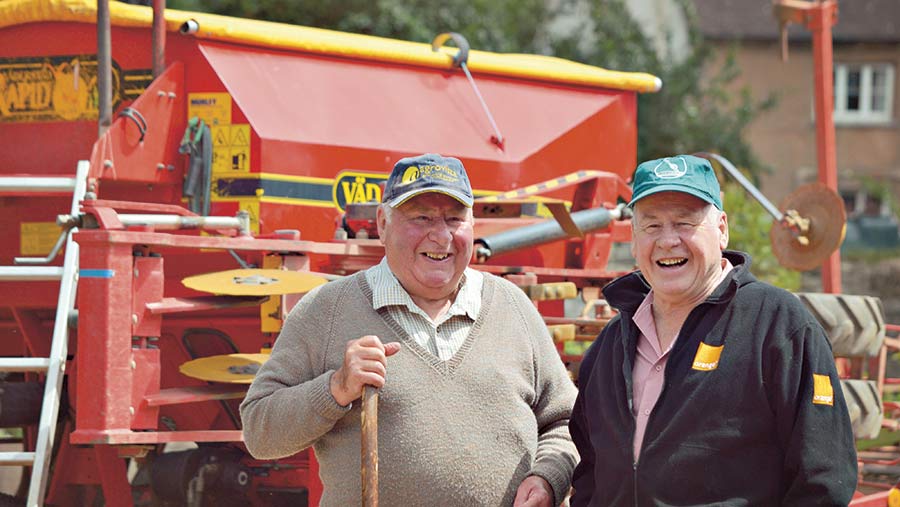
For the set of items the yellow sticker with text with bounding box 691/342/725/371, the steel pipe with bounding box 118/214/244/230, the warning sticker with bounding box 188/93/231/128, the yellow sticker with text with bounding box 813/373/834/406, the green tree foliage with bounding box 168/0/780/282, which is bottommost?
the yellow sticker with text with bounding box 813/373/834/406

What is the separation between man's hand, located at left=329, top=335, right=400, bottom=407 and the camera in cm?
314

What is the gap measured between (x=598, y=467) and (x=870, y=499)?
8.90 ft

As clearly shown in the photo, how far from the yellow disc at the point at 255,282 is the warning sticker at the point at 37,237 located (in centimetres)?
134

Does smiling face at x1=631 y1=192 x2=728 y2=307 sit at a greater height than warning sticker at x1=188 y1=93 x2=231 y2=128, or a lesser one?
lesser

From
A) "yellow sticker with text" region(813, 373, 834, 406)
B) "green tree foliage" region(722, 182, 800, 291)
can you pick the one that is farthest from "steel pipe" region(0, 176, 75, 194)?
"green tree foliage" region(722, 182, 800, 291)

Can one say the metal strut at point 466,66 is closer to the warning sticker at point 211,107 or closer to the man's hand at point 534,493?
the warning sticker at point 211,107

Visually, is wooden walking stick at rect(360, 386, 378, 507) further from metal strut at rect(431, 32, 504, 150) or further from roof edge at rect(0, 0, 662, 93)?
metal strut at rect(431, 32, 504, 150)

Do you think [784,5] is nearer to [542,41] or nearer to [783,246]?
[783,246]

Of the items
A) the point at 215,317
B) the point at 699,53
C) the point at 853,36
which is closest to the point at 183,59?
the point at 215,317

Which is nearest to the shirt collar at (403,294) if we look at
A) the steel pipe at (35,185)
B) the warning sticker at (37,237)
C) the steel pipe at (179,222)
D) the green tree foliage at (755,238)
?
the steel pipe at (179,222)

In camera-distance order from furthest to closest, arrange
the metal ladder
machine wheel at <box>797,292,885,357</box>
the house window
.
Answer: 1. the house window
2. machine wheel at <box>797,292,885,357</box>
3. the metal ladder

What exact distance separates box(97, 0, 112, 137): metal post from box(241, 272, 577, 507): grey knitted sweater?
2.76 meters

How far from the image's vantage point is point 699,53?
18.8m

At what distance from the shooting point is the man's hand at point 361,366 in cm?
314
